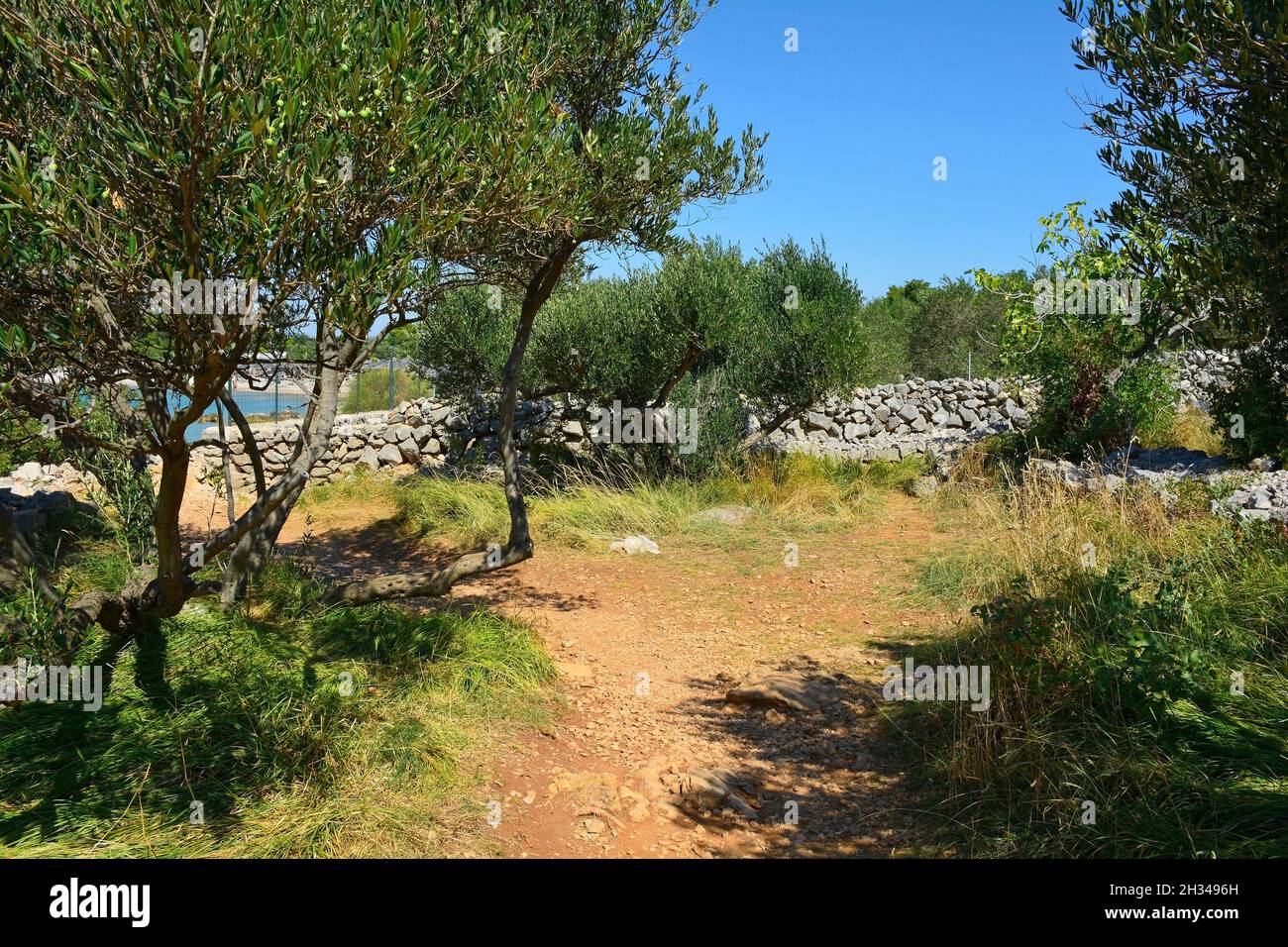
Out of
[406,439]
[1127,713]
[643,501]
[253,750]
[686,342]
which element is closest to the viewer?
[253,750]

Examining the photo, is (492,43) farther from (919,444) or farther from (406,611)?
(919,444)

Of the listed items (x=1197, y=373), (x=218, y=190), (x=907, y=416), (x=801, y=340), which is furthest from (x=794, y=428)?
(x=218, y=190)

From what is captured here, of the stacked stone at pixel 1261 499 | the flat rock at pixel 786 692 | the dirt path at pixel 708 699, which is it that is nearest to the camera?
the dirt path at pixel 708 699

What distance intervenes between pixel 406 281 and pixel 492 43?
7.42 ft

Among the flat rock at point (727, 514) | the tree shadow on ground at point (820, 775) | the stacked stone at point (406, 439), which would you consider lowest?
the tree shadow on ground at point (820, 775)

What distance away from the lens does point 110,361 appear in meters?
3.81

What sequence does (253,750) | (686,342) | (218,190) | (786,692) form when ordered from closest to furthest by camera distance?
(218,190) → (253,750) → (786,692) → (686,342)

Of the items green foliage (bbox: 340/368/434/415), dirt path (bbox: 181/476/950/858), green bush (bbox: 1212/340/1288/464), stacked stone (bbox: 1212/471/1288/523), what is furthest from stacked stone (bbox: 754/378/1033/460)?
green foliage (bbox: 340/368/434/415)

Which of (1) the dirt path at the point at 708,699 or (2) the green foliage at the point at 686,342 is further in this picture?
(2) the green foliage at the point at 686,342

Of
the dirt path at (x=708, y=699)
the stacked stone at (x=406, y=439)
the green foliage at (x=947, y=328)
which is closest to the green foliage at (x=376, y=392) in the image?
the stacked stone at (x=406, y=439)

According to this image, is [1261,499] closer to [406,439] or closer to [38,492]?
[38,492]

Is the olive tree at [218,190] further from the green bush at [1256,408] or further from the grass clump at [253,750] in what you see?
the green bush at [1256,408]

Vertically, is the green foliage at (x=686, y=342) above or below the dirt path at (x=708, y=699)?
above
